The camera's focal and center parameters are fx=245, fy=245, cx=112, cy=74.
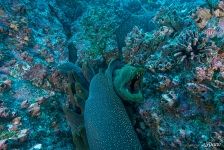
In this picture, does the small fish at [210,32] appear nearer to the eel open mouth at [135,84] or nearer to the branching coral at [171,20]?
the branching coral at [171,20]

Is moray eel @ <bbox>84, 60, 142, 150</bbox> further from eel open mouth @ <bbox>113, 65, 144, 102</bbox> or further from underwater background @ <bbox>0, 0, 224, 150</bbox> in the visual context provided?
eel open mouth @ <bbox>113, 65, 144, 102</bbox>

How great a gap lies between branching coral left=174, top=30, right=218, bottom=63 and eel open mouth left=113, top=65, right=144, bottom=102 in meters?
0.58

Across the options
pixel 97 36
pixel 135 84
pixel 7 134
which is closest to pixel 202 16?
pixel 135 84

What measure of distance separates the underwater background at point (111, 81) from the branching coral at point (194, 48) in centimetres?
1

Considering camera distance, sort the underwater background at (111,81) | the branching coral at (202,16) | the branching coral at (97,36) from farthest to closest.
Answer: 1. the branching coral at (97,36)
2. the branching coral at (202,16)
3. the underwater background at (111,81)

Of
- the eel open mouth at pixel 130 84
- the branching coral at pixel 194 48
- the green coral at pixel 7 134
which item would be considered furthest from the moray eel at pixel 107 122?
the green coral at pixel 7 134

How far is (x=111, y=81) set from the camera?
3.54m

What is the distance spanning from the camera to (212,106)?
2727 millimetres

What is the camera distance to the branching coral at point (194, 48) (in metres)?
3.06

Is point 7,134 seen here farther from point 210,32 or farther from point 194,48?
point 210,32

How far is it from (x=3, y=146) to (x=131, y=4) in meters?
6.07

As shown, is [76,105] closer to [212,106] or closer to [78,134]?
[78,134]

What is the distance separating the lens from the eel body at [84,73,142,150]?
3.01m

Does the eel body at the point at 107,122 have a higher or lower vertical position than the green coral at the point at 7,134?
lower
